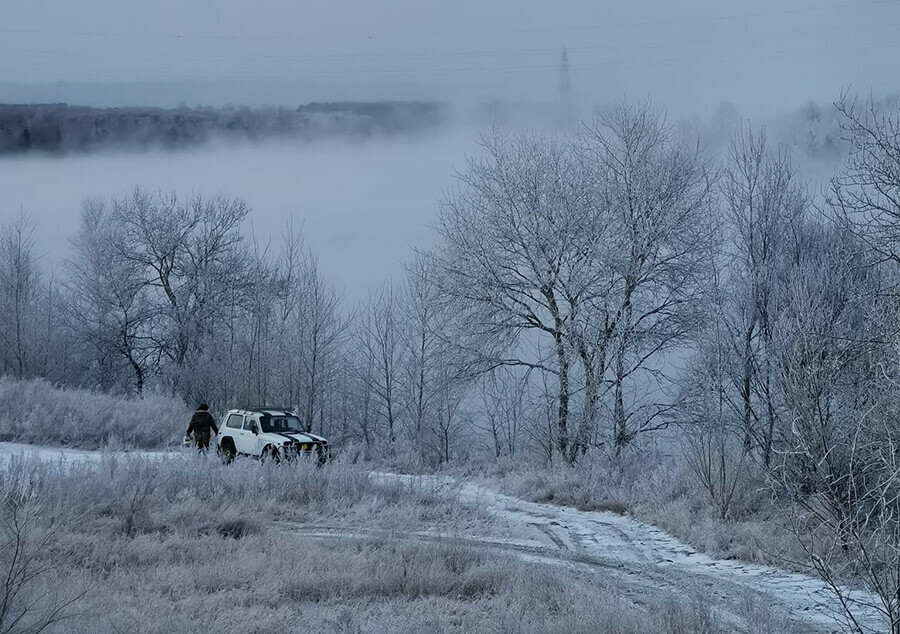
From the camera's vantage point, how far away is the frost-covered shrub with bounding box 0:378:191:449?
27.4 metres

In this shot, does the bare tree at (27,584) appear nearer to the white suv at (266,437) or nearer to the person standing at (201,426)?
the white suv at (266,437)

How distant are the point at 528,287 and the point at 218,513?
556 inches

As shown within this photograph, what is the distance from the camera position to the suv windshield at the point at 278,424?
23.5 meters

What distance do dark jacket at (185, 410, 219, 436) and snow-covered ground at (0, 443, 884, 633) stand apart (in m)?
8.34

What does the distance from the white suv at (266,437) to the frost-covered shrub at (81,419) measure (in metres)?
3.93

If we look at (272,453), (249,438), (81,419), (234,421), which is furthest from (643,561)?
(81,419)

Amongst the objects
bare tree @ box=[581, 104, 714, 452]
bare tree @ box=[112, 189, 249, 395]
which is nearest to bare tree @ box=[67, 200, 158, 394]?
bare tree @ box=[112, 189, 249, 395]

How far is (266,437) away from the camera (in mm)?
23078

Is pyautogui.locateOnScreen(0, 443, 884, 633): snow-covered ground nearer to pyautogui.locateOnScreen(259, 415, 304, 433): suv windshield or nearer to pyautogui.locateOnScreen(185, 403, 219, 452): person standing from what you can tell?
pyautogui.locateOnScreen(259, 415, 304, 433): suv windshield

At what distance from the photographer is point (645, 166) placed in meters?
26.7

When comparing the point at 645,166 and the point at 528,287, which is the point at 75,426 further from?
the point at 645,166

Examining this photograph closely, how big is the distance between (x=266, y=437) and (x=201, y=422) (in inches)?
91.5

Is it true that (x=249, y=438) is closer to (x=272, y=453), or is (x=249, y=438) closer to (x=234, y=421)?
(x=234, y=421)

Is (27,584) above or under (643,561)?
above
